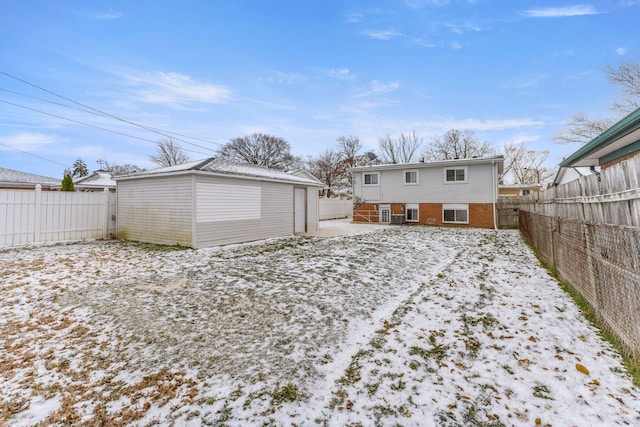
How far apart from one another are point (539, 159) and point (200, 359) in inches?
1751

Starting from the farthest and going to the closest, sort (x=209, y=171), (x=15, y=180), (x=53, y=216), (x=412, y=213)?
(x=15, y=180)
(x=412, y=213)
(x=53, y=216)
(x=209, y=171)

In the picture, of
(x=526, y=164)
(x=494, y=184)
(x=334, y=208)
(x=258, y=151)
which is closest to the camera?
(x=494, y=184)

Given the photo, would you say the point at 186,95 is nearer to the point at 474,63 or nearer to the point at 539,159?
the point at 474,63

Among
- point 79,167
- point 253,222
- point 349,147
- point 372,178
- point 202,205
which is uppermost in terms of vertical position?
point 349,147

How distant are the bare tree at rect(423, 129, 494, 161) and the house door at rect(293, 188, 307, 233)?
28167mm

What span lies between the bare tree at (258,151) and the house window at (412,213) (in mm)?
25472

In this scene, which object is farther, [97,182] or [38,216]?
[97,182]

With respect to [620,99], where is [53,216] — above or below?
below

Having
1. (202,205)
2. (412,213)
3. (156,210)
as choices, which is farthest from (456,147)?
(156,210)

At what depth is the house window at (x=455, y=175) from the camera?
1736cm

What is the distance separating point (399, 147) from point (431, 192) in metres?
22.5

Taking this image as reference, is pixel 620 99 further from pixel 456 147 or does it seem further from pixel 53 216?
pixel 53 216

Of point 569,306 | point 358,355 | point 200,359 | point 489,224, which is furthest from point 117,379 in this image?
point 489,224

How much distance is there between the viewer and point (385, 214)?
792 inches
